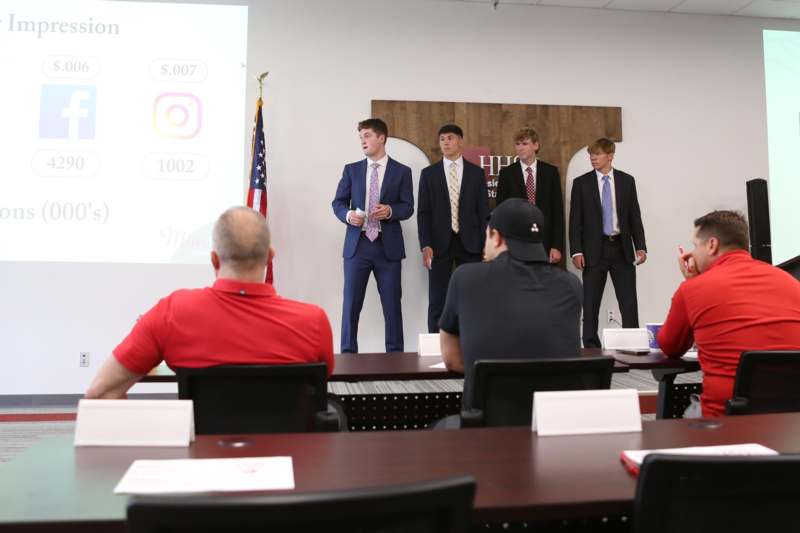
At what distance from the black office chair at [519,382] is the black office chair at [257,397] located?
0.39 meters

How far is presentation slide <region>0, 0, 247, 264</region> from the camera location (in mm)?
4645

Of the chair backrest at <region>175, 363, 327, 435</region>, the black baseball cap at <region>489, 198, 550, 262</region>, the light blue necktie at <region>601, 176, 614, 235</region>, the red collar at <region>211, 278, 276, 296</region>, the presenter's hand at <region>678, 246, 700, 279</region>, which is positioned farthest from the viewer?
the light blue necktie at <region>601, 176, 614, 235</region>

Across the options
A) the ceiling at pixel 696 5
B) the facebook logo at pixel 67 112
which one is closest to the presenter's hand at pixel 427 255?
the ceiling at pixel 696 5

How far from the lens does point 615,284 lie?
5.06 metres

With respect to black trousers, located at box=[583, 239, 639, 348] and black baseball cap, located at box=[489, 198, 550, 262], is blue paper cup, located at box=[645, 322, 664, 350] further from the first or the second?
black trousers, located at box=[583, 239, 639, 348]

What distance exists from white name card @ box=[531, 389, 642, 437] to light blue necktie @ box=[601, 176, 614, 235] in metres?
3.98

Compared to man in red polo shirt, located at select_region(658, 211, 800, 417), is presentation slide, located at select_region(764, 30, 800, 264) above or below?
above

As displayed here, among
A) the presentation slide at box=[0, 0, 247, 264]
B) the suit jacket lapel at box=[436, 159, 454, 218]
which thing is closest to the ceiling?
the suit jacket lapel at box=[436, 159, 454, 218]

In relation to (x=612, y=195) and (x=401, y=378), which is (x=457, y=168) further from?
(x=401, y=378)

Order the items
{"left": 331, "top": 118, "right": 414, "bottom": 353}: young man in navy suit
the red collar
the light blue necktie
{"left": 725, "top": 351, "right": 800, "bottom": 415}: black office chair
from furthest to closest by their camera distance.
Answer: the light blue necktie → {"left": 331, "top": 118, "right": 414, "bottom": 353}: young man in navy suit → {"left": 725, "top": 351, "right": 800, "bottom": 415}: black office chair → the red collar

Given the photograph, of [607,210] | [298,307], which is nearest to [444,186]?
[607,210]

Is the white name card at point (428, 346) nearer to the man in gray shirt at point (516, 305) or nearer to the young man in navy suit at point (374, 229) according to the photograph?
the man in gray shirt at point (516, 305)

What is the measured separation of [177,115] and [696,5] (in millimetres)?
4598

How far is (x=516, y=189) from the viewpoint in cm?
497
